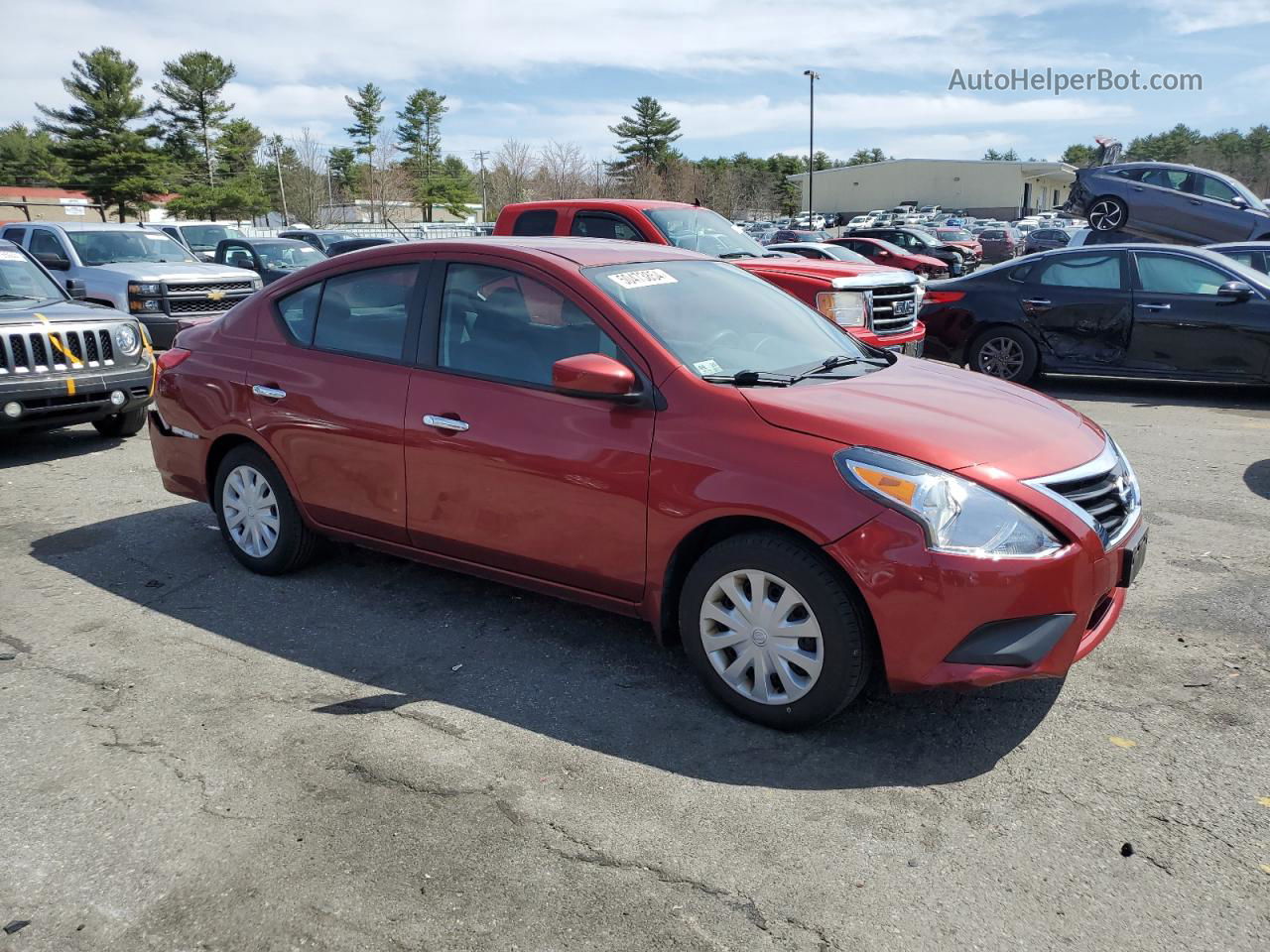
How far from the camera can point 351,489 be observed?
4.72 meters

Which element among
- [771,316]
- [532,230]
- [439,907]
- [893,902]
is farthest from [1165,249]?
[439,907]

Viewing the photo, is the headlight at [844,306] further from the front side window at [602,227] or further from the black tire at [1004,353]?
the black tire at [1004,353]

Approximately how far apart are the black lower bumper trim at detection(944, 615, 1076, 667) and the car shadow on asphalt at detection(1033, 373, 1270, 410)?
7642 mm

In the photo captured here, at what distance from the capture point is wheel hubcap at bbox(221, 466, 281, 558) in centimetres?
519

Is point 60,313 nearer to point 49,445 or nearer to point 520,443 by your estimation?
point 49,445

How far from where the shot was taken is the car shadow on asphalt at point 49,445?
818 centimetres

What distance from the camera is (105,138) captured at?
58844 millimetres

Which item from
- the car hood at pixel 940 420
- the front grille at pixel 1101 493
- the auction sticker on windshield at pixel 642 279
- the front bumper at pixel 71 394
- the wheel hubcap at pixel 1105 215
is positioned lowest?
the front bumper at pixel 71 394

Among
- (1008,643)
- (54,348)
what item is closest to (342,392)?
(1008,643)

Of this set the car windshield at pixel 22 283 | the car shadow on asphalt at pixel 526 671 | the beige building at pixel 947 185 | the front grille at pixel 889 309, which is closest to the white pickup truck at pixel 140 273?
the car windshield at pixel 22 283

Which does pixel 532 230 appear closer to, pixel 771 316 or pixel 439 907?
pixel 771 316

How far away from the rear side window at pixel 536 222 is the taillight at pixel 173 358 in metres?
4.95

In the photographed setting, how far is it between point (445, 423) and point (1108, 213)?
18.8m

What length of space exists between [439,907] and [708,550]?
148cm
